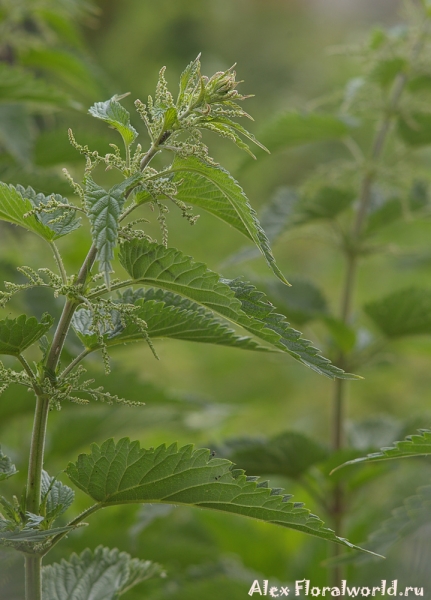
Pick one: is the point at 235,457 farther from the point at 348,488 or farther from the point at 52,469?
the point at 52,469

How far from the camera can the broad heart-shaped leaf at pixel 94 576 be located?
526 mm

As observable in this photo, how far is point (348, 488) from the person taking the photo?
90 cm

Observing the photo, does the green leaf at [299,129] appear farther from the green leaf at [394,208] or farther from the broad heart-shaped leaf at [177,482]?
the broad heart-shaped leaf at [177,482]

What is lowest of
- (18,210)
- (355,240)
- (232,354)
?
(18,210)

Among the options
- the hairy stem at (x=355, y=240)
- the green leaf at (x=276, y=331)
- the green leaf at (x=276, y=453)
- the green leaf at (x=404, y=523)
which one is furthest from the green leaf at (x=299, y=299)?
the green leaf at (x=276, y=331)

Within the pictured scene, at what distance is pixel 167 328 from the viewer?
0.47 metres

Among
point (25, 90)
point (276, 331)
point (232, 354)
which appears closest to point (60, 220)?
point (276, 331)

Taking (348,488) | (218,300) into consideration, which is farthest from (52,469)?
(218,300)

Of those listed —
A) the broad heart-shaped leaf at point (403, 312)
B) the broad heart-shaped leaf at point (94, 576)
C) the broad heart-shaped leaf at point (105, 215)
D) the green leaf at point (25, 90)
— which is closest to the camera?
the broad heart-shaped leaf at point (105, 215)

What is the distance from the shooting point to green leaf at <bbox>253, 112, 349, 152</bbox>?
2.91 feet

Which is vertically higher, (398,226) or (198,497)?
(398,226)

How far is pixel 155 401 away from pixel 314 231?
0.34 metres

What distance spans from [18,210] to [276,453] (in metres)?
0.51

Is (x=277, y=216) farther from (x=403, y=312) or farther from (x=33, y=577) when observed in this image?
(x=33, y=577)
